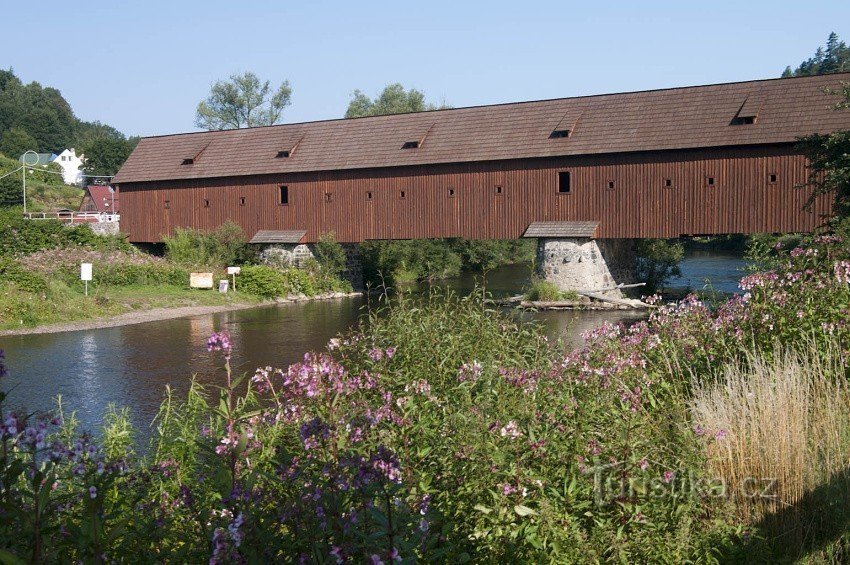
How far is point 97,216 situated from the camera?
4444 centimetres

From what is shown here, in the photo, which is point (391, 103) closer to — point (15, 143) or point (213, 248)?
point (213, 248)

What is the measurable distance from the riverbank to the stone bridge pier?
7.14m

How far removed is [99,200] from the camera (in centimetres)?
5541

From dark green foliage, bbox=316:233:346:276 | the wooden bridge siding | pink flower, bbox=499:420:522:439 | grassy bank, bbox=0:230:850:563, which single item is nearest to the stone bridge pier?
the wooden bridge siding

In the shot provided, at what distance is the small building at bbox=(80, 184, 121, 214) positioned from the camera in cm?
5497

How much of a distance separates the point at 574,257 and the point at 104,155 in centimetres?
6415

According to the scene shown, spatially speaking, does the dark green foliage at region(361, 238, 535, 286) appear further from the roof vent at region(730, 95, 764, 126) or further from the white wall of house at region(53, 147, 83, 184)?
the white wall of house at region(53, 147, 83, 184)

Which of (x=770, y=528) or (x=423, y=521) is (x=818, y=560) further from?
(x=423, y=521)

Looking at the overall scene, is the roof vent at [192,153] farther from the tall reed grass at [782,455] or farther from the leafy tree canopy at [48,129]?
the leafy tree canopy at [48,129]

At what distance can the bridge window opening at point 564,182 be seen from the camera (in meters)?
23.7

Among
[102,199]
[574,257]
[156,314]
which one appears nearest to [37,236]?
[156,314]

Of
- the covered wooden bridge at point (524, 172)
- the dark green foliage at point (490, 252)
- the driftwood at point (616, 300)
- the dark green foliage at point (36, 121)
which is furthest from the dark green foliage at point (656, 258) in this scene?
the dark green foliage at point (36, 121)

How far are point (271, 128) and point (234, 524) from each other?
28.7 m

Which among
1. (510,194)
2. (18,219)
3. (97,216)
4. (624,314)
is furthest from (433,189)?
(97,216)
